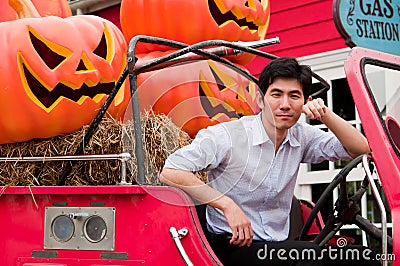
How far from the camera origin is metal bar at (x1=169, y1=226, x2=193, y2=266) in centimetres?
265

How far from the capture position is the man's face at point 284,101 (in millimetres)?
2979

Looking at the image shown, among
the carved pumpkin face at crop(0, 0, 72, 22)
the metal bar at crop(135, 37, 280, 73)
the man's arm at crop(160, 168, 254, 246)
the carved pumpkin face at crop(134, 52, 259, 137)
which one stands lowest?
the man's arm at crop(160, 168, 254, 246)

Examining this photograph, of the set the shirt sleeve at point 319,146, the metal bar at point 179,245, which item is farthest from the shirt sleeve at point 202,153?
the shirt sleeve at point 319,146

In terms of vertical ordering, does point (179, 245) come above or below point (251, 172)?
below

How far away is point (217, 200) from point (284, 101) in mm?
521

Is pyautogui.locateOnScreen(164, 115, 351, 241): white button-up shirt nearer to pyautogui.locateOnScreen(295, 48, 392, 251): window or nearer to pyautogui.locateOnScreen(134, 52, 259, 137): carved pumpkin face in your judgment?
pyautogui.locateOnScreen(134, 52, 259, 137): carved pumpkin face

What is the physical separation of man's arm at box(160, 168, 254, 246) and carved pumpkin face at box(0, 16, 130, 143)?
877mm

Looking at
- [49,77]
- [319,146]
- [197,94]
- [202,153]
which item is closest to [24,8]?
[49,77]

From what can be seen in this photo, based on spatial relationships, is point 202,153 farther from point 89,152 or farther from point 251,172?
point 89,152

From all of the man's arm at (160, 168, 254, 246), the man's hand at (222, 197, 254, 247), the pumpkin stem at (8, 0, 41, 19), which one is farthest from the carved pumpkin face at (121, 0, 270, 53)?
the man's hand at (222, 197, 254, 247)

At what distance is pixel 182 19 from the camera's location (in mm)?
4812

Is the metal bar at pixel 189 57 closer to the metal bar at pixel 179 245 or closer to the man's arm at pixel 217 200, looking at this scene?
the man's arm at pixel 217 200

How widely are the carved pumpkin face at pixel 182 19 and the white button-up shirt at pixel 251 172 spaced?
1821 mm

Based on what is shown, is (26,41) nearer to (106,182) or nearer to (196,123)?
(106,182)
